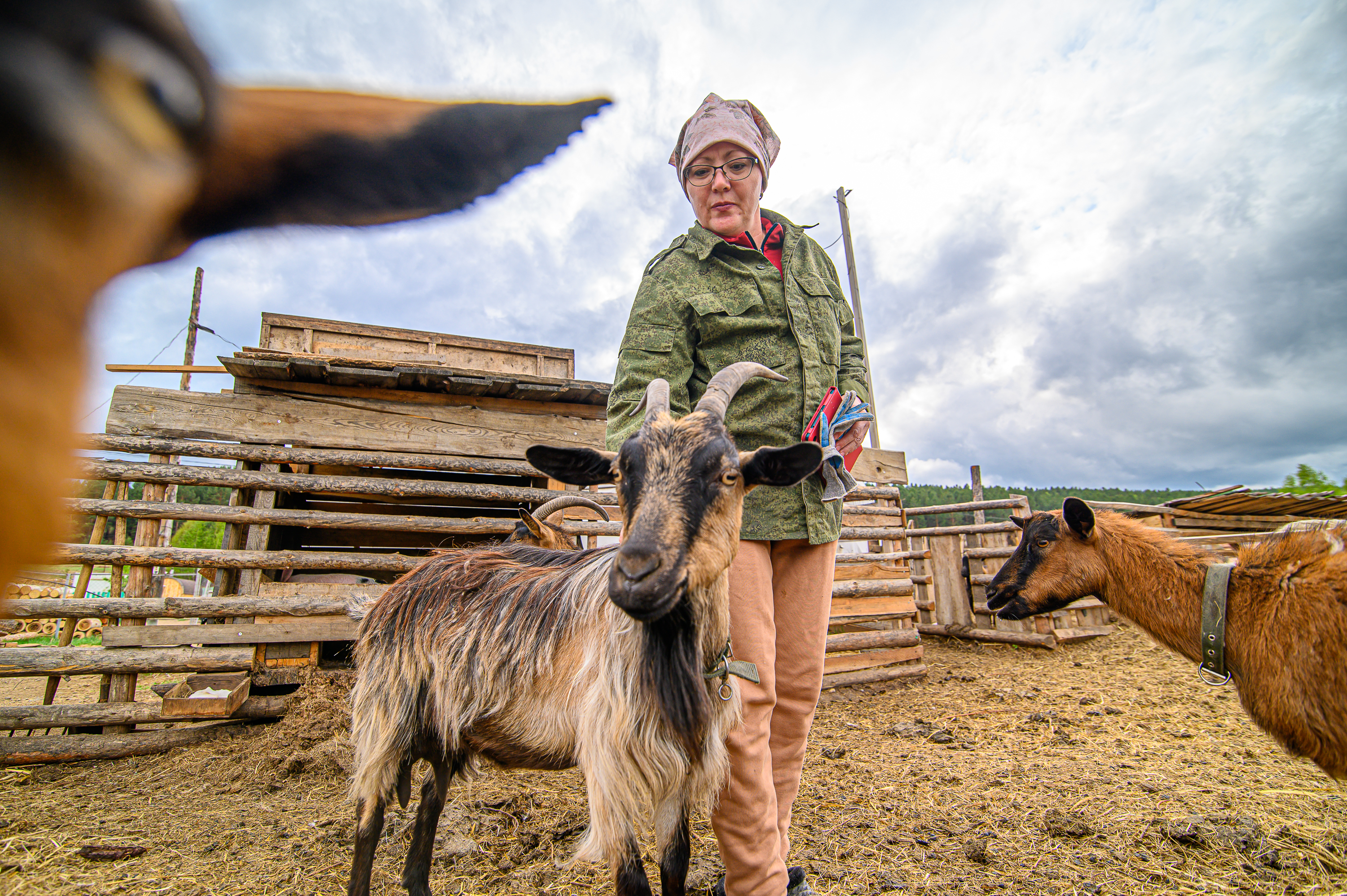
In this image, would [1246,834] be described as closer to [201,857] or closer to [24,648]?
[201,857]

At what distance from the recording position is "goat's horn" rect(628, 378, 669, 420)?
257cm

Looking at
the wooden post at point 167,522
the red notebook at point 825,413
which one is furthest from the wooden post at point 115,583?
the red notebook at point 825,413

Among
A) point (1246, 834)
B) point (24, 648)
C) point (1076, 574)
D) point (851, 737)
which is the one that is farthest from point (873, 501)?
point (24, 648)

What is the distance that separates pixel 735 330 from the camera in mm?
2943

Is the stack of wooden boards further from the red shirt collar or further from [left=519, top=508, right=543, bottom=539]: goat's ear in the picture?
the red shirt collar

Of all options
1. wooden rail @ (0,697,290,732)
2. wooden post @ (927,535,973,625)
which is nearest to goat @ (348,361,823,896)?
wooden rail @ (0,697,290,732)

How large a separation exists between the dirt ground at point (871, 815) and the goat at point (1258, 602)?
2.85ft

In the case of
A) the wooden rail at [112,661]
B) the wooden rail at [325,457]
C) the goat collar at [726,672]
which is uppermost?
the wooden rail at [325,457]

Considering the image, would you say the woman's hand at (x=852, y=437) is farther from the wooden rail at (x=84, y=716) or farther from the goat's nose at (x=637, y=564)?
the wooden rail at (x=84, y=716)

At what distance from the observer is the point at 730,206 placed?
2.96 m

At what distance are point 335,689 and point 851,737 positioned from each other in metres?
5.34

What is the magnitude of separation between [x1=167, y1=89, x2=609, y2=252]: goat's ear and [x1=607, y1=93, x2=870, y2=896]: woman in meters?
1.88

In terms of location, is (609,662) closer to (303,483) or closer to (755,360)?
(755,360)

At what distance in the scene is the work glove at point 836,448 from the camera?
279 cm
